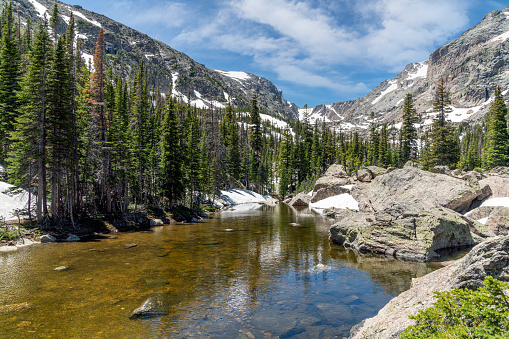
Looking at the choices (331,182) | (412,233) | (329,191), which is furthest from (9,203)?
(331,182)

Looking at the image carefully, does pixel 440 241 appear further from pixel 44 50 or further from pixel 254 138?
pixel 254 138

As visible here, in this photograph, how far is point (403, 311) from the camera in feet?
25.0

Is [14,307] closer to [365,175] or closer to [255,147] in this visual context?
[365,175]

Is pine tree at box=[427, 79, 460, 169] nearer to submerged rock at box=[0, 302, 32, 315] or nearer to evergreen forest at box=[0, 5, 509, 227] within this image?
evergreen forest at box=[0, 5, 509, 227]

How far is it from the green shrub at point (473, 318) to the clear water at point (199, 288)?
A: 203 inches

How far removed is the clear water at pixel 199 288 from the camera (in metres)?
9.43

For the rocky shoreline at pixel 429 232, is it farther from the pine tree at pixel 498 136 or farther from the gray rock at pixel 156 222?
the gray rock at pixel 156 222

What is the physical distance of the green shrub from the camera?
3.95 metres

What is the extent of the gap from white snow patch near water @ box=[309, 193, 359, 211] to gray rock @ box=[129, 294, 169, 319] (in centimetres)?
4199

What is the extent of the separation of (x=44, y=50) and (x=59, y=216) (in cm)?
1556

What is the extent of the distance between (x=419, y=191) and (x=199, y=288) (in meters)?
30.4

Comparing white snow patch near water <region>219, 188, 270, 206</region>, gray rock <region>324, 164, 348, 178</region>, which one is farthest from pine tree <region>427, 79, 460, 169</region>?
white snow patch near water <region>219, 188, 270, 206</region>

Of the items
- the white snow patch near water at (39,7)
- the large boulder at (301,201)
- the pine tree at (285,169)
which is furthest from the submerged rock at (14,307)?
the white snow patch near water at (39,7)

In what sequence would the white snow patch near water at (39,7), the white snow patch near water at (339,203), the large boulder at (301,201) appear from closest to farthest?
the white snow patch near water at (339,203), the large boulder at (301,201), the white snow patch near water at (39,7)
